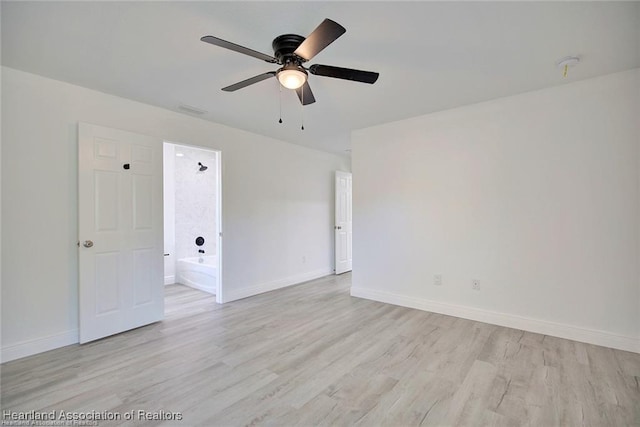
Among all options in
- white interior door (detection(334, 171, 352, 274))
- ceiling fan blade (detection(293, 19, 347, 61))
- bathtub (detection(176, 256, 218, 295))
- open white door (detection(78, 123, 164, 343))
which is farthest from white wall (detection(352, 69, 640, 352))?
open white door (detection(78, 123, 164, 343))

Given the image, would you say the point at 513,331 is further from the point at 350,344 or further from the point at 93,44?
the point at 93,44

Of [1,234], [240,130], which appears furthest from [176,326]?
[240,130]

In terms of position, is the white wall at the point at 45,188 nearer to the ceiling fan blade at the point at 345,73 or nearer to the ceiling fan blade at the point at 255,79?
the ceiling fan blade at the point at 255,79

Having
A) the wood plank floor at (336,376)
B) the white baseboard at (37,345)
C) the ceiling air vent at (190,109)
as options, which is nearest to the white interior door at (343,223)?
the wood plank floor at (336,376)

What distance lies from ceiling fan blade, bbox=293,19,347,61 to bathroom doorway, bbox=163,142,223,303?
3744 mm

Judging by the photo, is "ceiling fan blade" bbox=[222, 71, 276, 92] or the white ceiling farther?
"ceiling fan blade" bbox=[222, 71, 276, 92]

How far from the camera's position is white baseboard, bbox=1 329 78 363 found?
96.5 inches

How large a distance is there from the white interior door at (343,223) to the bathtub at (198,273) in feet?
8.02

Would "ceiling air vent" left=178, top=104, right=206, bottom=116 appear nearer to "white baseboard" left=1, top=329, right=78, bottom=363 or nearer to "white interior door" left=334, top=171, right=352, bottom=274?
"white baseboard" left=1, top=329, right=78, bottom=363

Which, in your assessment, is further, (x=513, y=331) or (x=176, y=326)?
(x=176, y=326)

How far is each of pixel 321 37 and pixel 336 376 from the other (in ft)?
7.66

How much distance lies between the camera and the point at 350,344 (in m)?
2.76

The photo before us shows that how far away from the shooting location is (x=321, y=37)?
1.60 metres

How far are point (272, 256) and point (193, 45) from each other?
3.30 meters
